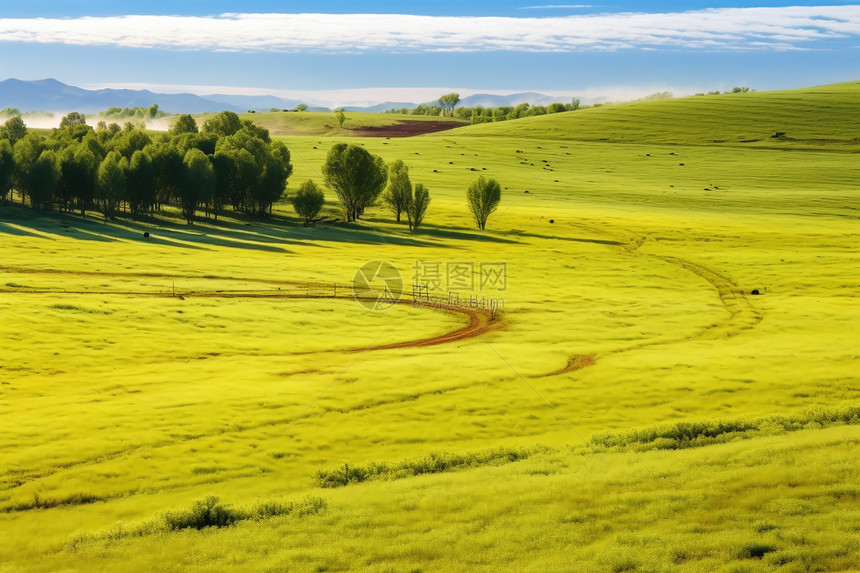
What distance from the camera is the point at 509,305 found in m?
78.8

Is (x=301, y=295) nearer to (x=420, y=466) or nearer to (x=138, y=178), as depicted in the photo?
(x=420, y=466)

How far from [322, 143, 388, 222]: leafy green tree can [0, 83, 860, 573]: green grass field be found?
4949 cm

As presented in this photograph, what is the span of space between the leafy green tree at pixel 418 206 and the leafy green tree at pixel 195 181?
38.4m

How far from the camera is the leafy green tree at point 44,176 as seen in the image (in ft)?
440

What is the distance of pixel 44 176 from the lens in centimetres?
13450

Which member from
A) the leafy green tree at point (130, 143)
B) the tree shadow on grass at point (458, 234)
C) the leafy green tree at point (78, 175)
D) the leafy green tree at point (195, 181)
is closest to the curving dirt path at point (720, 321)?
the tree shadow on grass at point (458, 234)

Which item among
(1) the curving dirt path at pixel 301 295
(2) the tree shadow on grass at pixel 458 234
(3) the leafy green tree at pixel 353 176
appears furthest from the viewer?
(3) the leafy green tree at pixel 353 176

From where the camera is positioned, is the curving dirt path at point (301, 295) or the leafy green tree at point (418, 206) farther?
the leafy green tree at point (418, 206)

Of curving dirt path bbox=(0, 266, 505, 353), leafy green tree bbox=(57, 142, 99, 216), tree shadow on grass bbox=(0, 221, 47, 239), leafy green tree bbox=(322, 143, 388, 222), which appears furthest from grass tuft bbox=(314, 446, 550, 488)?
leafy green tree bbox=(57, 142, 99, 216)

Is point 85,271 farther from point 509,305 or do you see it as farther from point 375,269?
point 509,305

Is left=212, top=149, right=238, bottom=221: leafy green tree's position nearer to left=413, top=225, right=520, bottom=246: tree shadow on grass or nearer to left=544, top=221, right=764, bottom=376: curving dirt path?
left=413, top=225, right=520, bottom=246: tree shadow on grass

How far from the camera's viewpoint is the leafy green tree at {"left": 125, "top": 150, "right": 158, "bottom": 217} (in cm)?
13962

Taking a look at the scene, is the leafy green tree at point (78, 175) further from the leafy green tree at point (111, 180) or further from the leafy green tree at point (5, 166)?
the leafy green tree at point (5, 166)

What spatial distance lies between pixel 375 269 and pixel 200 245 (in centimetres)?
3355
